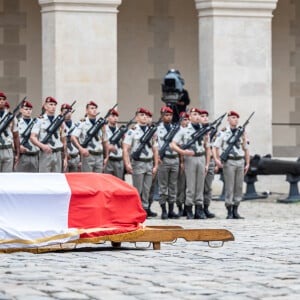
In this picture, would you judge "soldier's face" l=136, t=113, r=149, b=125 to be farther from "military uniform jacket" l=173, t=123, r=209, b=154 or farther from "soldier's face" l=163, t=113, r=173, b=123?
"soldier's face" l=163, t=113, r=173, b=123

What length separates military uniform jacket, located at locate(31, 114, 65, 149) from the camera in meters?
22.5

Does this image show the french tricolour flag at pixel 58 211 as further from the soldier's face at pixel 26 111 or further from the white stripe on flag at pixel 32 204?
the soldier's face at pixel 26 111

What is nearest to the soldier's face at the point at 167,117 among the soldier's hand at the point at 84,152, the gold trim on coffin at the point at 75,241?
the soldier's hand at the point at 84,152

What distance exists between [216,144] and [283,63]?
39.1ft

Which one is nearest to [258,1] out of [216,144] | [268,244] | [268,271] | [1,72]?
[1,72]

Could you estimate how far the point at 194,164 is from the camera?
22875mm

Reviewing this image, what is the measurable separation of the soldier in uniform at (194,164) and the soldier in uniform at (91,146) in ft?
3.89

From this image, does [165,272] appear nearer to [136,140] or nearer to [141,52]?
[136,140]

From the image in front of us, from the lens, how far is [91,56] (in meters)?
29.1

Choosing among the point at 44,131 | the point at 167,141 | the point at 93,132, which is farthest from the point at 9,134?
the point at 167,141

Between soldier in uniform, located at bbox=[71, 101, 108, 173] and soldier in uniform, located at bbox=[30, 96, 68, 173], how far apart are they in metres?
0.64

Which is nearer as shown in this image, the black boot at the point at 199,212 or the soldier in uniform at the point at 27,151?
the black boot at the point at 199,212

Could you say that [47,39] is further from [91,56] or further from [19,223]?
[19,223]

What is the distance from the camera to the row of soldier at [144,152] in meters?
22.6
